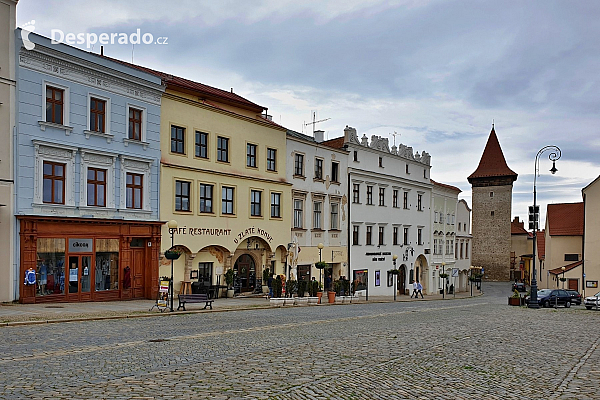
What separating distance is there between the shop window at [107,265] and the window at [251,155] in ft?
35.6

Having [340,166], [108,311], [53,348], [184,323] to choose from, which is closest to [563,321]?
[184,323]

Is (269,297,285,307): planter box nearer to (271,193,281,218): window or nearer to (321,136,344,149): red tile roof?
(271,193,281,218): window

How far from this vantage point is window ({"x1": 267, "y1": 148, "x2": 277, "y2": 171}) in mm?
38438

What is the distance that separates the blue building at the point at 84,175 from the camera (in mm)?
24656

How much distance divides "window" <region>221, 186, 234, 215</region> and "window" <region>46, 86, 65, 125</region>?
35.5ft

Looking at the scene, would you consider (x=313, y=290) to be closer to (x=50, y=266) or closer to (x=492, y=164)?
(x=50, y=266)

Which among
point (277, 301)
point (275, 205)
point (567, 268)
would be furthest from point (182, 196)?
point (567, 268)

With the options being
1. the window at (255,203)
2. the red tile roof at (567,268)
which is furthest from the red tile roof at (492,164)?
the window at (255,203)

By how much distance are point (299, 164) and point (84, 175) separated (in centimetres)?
1754

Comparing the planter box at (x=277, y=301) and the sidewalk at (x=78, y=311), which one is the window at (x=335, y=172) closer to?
the planter box at (x=277, y=301)

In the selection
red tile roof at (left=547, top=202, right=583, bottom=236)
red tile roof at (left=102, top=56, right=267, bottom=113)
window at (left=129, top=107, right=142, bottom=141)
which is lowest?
red tile roof at (left=547, top=202, right=583, bottom=236)

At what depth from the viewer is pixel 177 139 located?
32094mm

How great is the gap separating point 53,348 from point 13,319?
6.27 m

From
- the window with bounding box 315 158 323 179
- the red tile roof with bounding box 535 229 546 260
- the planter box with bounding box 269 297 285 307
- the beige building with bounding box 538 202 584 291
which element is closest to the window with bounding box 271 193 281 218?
the window with bounding box 315 158 323 179
